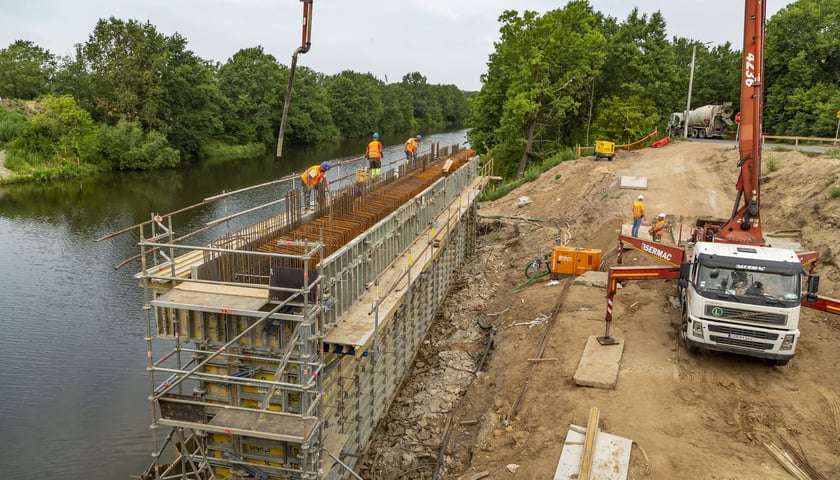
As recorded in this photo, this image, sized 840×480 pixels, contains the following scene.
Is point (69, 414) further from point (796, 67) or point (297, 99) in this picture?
point (297, 99)

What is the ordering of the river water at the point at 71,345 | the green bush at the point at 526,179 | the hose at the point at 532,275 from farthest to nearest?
the green bush at the point at 526,179
the hose at the point at 532,275
the river water at the point at 71,345

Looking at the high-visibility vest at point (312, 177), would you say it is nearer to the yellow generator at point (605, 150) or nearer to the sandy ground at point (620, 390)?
the sandy ground at point (620, 390)

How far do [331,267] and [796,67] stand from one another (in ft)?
166

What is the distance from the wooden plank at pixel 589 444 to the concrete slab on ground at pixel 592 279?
7.91 m

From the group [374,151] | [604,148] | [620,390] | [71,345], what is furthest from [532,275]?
[604,148]

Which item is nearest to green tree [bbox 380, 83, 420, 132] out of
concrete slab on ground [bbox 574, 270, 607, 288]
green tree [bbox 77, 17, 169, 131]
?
green tree [bbox 77, 17, 169, 131]

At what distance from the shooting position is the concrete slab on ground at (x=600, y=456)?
10016 mm

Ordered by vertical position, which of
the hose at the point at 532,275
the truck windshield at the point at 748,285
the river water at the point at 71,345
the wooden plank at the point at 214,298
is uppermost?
the wooden plank at the point at 214,298

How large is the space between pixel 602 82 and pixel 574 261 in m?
33.6

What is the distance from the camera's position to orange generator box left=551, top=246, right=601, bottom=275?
2073 cm

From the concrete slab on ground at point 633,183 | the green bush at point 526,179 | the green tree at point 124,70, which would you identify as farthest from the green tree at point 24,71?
the concrete slab on ground at point 633,183

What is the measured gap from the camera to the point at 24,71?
2709 inches

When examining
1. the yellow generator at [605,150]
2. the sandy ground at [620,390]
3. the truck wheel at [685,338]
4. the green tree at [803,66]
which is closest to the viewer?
the sandy ground at [620,390]

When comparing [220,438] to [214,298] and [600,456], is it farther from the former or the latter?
[600,456]
